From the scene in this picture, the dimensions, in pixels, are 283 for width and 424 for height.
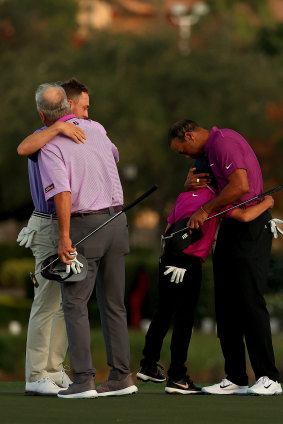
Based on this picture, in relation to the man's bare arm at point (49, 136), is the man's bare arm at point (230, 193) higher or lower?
lower

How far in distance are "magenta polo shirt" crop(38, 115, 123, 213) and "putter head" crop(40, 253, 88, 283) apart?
11.7 inches

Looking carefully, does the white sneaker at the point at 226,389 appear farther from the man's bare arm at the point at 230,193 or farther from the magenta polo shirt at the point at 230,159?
the magenta polo shirt at the point at 230,159

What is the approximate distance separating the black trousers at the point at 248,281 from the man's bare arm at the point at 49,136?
3.42 feet

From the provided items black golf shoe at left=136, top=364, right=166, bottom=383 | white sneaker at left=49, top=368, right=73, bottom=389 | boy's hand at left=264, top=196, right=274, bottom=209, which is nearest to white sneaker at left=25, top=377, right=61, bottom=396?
white sneaker at left=49, top=368, right=73, bottom=389

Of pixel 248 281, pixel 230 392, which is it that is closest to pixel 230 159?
pixel 248 281

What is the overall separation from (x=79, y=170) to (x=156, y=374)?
141 centimetres

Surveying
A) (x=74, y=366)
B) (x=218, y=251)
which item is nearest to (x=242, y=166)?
(x=218, y=251)

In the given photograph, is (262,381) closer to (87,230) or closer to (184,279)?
(184,279)

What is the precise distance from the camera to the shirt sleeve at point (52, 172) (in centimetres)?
671

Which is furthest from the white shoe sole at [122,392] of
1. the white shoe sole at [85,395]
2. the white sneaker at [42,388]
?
the white sneaker at [42,388]

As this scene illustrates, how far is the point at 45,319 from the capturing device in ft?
24.0

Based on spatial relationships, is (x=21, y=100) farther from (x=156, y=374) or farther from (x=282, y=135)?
(x=156, y=374)

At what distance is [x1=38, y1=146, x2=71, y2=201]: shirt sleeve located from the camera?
6715mm

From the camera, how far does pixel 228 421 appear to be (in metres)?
5.75
